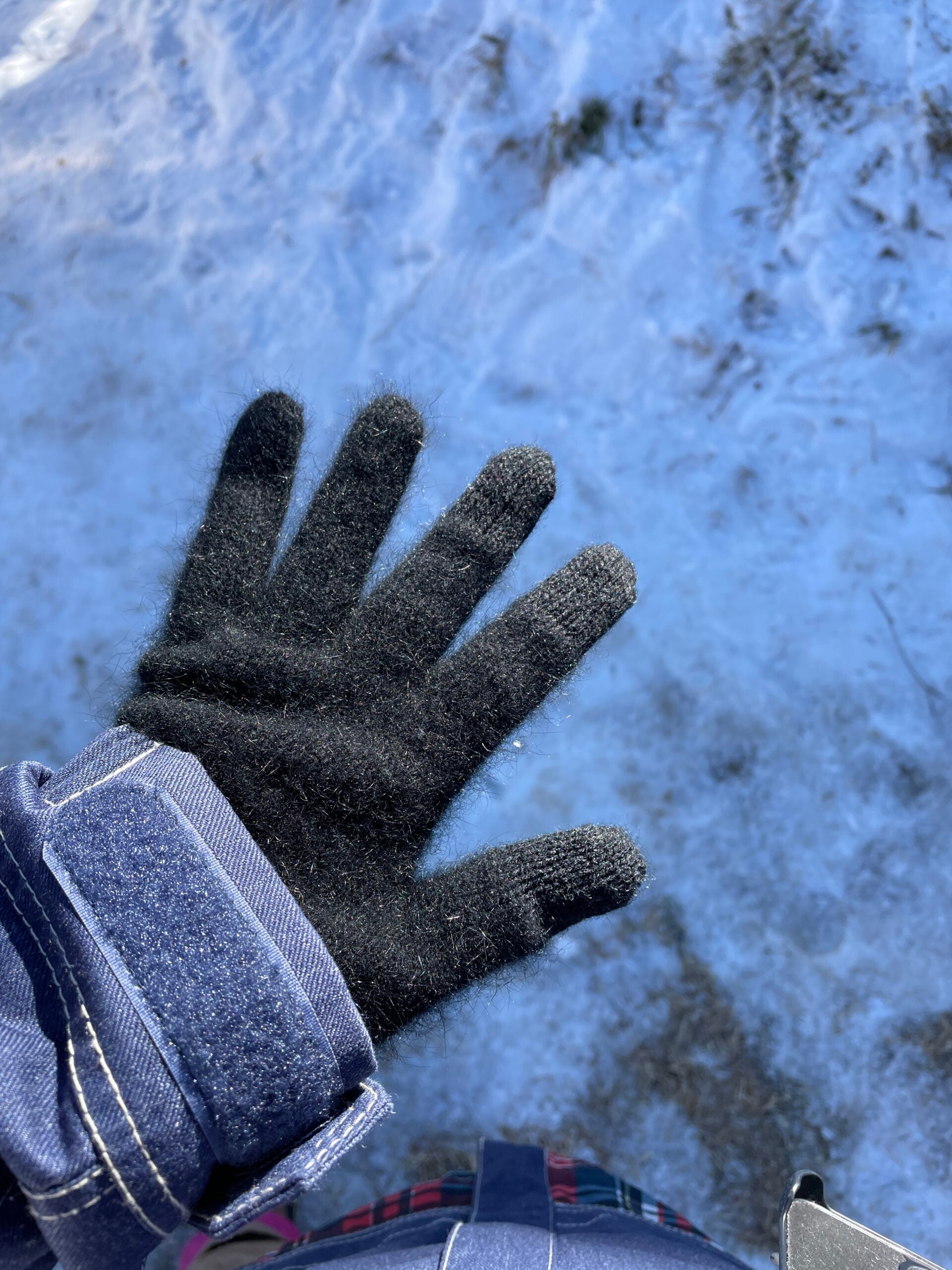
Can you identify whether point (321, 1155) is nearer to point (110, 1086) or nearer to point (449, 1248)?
A: point (110, 1086)

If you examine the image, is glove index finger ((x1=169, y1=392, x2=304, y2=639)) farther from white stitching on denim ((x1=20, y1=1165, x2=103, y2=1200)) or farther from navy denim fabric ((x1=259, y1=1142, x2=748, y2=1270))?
navy denim fabric ((x1=259, y1=1142, x2=748, y2=1270))

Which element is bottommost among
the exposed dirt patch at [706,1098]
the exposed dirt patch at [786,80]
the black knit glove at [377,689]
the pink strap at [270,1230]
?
the pink strap at [270,1230]

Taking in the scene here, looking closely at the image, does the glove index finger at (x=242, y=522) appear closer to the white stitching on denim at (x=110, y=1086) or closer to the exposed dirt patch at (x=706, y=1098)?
the white stitching on denim at (x=110, y=1086)

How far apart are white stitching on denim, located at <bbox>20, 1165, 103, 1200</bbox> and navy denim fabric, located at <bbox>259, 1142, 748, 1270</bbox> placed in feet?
1.47

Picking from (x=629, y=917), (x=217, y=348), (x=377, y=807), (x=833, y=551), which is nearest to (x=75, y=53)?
(x=217, y=348)

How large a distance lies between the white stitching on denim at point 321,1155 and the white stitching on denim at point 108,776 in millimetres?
386

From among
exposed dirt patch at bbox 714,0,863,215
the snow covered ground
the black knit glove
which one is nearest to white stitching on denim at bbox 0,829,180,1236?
the black knit glove

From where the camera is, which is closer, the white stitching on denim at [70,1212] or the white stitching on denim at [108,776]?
the white stitching on denim at [70,1212]

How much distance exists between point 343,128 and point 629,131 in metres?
0.52

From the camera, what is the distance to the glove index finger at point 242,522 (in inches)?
40.8

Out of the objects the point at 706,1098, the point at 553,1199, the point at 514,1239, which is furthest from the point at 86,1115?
the point at 706,1098

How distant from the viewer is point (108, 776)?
0.87 metres

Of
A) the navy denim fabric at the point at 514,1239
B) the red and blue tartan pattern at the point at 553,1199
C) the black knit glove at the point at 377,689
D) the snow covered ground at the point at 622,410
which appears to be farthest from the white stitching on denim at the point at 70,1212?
the snow covered ground at the point at 622,410

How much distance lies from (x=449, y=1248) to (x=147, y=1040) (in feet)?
1.73
